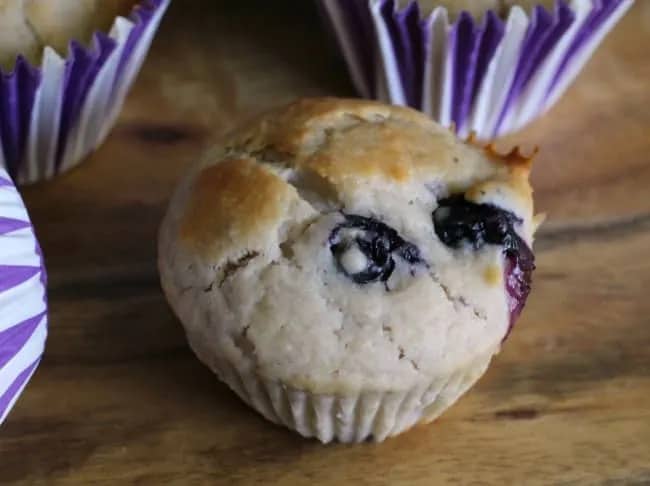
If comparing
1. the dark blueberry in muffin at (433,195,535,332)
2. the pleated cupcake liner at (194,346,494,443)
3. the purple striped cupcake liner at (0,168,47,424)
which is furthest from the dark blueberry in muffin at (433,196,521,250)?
the purple striped cupcake liner at (0,168,47,424)

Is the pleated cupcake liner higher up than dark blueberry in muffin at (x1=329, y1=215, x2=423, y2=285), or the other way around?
dark blueberry in muffin at (x1=329, y1=215, x2=423, y2=285)

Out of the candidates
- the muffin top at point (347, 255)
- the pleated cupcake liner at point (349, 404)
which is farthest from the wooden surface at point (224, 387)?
the muffin top at point (347, 255)

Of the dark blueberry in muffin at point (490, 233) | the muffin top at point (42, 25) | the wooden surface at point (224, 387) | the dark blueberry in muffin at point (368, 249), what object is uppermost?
the muffin top at point (42, 25)

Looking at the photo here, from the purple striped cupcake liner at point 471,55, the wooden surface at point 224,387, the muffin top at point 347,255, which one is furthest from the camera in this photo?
the purple striped cupcake liner at point 471,55

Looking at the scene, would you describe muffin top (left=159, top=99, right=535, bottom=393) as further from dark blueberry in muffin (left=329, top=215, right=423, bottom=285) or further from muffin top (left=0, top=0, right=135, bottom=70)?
muffin top (left=0, top=0, right=135, bottom=70)

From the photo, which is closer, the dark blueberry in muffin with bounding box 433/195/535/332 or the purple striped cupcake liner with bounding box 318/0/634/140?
the dark blueberry in muffin with bounding box 433/195/535/332

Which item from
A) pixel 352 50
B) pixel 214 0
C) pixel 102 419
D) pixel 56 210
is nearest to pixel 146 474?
pixel 102 419

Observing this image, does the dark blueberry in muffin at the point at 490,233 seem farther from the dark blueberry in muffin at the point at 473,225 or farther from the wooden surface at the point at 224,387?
the wooden surface at the point at 224,387

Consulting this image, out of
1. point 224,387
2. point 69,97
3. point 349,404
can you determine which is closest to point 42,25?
point 69,97

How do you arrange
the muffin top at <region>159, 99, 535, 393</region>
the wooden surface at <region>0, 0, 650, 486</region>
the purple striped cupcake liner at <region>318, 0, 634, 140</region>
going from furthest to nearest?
the purple striped cupcake liner at <region>318, 0, 634, 140</region> → the wooden surface at <region>0, 0, 650, 486</region> → the muffin top at <region>159, 99, 535, 393</region>
